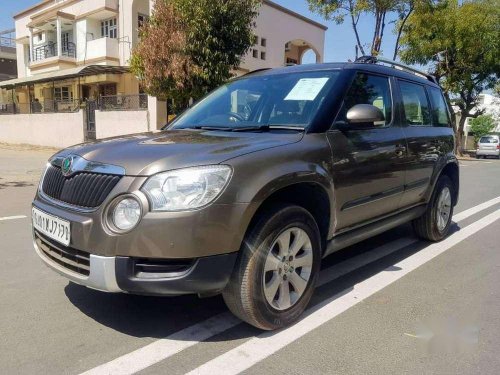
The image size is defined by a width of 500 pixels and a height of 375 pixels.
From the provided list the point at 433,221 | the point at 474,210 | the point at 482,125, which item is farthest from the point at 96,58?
the point at 482,125

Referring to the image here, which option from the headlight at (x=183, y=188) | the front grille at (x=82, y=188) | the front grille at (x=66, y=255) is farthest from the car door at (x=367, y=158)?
the front grille at (x=66, y=255)

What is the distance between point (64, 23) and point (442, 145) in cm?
2684

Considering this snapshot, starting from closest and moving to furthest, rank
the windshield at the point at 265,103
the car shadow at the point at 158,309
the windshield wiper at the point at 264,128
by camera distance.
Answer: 1. the car shadow at the point at 158,309
2. the windshield wiper at the point at 264,128
3. the windshield at the point at 265,103

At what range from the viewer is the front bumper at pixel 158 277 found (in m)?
2.50

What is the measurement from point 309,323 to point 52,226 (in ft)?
5.98

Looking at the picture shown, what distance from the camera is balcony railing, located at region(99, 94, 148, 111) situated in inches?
684

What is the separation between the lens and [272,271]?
289cm

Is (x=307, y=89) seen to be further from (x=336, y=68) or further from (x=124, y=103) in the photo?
(x=124, y=103)

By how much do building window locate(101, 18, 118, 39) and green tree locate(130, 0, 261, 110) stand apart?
40.0 feet

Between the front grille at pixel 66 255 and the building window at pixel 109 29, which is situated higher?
the building window at pixel 109 29

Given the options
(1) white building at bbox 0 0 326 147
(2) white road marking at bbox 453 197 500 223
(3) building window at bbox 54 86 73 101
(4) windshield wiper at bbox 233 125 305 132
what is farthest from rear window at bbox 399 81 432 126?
(3) building window at bbox 54 86 73 101

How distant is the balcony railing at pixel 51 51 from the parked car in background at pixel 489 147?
26.2m

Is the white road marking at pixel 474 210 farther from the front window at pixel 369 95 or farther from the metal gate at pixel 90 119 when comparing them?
the metal gate at pixel 90 119

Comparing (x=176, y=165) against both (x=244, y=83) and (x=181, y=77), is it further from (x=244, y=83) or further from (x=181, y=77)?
(x=181, y=77)
